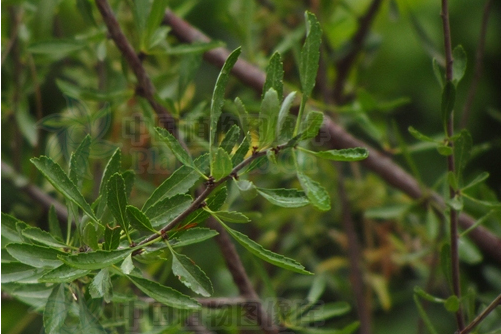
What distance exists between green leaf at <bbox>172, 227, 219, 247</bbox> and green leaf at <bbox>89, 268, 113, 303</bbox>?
0.05m

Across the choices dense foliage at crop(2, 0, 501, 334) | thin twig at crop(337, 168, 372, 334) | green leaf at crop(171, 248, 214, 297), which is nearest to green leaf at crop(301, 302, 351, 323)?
dense foliage at crop(2, 0, 501, 334)

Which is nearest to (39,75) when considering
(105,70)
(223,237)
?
(105,70)

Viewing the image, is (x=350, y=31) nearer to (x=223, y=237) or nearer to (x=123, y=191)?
(x=223, y=237)

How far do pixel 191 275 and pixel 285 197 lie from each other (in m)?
0.08

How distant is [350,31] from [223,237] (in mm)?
524

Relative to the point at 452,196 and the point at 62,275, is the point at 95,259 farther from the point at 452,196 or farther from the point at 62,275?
the point at 452,196

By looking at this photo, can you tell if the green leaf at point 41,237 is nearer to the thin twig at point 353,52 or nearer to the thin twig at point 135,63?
the thin twig at point 135,63

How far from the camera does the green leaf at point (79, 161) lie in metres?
0.40

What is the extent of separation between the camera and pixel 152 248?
0.36 m

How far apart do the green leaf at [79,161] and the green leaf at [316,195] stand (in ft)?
0.53

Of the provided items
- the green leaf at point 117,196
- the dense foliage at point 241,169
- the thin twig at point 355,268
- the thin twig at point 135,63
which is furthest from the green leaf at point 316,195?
the thin twig at point 355,268

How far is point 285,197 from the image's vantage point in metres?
0.34

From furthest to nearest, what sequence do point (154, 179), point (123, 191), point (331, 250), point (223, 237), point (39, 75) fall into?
point (331, 250) < point (154, 179) < point (39, 75) < point (223, 237) < point (123, 191)

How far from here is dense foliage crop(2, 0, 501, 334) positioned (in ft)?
1.14
